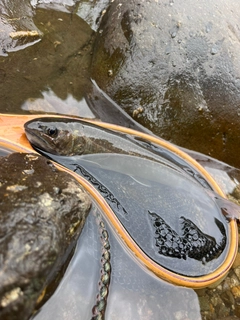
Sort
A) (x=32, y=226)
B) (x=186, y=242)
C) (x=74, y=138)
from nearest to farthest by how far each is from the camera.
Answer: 1. (x=32, y=226)
2. (x=186, y=242)
3. (x=74, y=138)

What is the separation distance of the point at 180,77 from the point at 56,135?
124 centimetres

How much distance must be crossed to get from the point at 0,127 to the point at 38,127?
0.24 m

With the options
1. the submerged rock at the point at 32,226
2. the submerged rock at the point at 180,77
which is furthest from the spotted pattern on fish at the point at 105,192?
the submerged rock at the point at 180,77

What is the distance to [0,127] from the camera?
7.00 ft

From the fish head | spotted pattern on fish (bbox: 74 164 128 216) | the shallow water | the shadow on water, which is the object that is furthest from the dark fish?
the shadow on water

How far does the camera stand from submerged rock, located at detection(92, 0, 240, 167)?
2.81 m

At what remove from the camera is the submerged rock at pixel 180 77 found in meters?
2.81

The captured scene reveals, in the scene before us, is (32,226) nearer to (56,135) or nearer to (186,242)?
(56,135)

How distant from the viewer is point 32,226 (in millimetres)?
1491

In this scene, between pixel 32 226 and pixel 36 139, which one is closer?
pixel 32 226

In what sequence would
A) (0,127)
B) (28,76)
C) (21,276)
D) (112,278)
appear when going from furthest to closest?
(28,76) → (0,127) → (112,278) → (21,276)

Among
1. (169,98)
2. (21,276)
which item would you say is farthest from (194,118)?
(21,276)

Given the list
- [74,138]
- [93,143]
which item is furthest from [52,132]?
[93,143]

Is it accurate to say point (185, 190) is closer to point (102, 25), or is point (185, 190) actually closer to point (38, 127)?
point (38, 127)
